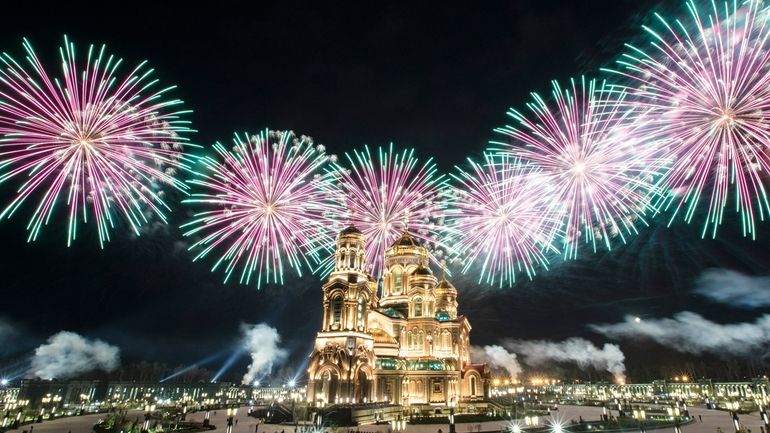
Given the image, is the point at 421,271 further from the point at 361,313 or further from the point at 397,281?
the point at 361,313

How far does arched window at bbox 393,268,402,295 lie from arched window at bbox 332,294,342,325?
17.2 metres

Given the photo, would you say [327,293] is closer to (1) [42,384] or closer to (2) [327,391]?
(2) [327,391]

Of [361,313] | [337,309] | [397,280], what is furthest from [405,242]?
[337,309]

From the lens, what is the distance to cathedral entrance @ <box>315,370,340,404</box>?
44.2 m

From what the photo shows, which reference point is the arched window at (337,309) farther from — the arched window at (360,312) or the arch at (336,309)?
the arched window at (360,312)

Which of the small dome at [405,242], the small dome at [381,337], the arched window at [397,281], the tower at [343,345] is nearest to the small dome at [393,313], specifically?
the small dome at [381,337]

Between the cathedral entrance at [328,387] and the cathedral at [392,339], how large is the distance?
94mm

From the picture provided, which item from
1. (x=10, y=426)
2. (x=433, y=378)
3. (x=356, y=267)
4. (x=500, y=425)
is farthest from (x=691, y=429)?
(x=10, y=426)

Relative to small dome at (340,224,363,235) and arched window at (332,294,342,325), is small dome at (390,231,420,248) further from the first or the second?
arched window at (332,294,342,325)

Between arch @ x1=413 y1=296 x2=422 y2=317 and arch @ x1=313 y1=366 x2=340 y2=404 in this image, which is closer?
arch @ x1=313 y1=366 x2=340 y2=404

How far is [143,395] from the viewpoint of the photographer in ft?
354

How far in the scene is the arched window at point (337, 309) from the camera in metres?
48.2

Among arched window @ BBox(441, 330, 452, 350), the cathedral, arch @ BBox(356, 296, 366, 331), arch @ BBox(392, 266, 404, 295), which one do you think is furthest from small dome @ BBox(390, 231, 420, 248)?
arch @ BBox(356, 296, 366, 331)

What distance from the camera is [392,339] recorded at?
55.8m
